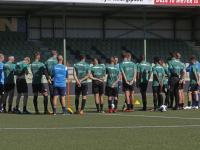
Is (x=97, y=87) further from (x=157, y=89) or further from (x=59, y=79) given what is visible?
(x=157, y=89)

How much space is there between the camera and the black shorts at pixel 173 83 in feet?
52.7

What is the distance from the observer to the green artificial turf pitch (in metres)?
8.34

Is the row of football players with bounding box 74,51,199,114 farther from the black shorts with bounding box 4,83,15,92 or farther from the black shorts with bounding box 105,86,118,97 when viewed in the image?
the black shorts with bounding box 4,83,15,92

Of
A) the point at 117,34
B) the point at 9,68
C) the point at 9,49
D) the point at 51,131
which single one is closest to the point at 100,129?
the point at 51,131

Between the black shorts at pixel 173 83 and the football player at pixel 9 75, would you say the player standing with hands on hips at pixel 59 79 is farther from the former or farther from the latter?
the black shorts at pixel 173 83

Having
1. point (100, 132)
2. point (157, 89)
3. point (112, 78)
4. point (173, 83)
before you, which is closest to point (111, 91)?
point (112, 78)

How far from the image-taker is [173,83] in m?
16.1

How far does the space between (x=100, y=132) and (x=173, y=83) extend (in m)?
6.50

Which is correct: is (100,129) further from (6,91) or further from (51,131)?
(6,91)

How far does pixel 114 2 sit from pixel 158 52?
33.0 ft

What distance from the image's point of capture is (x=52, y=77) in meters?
14.8

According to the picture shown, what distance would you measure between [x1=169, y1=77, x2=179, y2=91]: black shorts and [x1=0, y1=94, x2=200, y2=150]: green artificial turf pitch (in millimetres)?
2466

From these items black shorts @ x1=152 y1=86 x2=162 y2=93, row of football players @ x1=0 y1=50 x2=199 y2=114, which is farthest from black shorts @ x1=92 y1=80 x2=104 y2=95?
black shorts @ x1=152 y1=86 x2=162 y2=93

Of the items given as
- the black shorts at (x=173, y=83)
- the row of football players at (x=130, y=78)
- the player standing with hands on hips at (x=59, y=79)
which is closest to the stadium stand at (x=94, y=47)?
the row of football players at (x=130, y=78)
